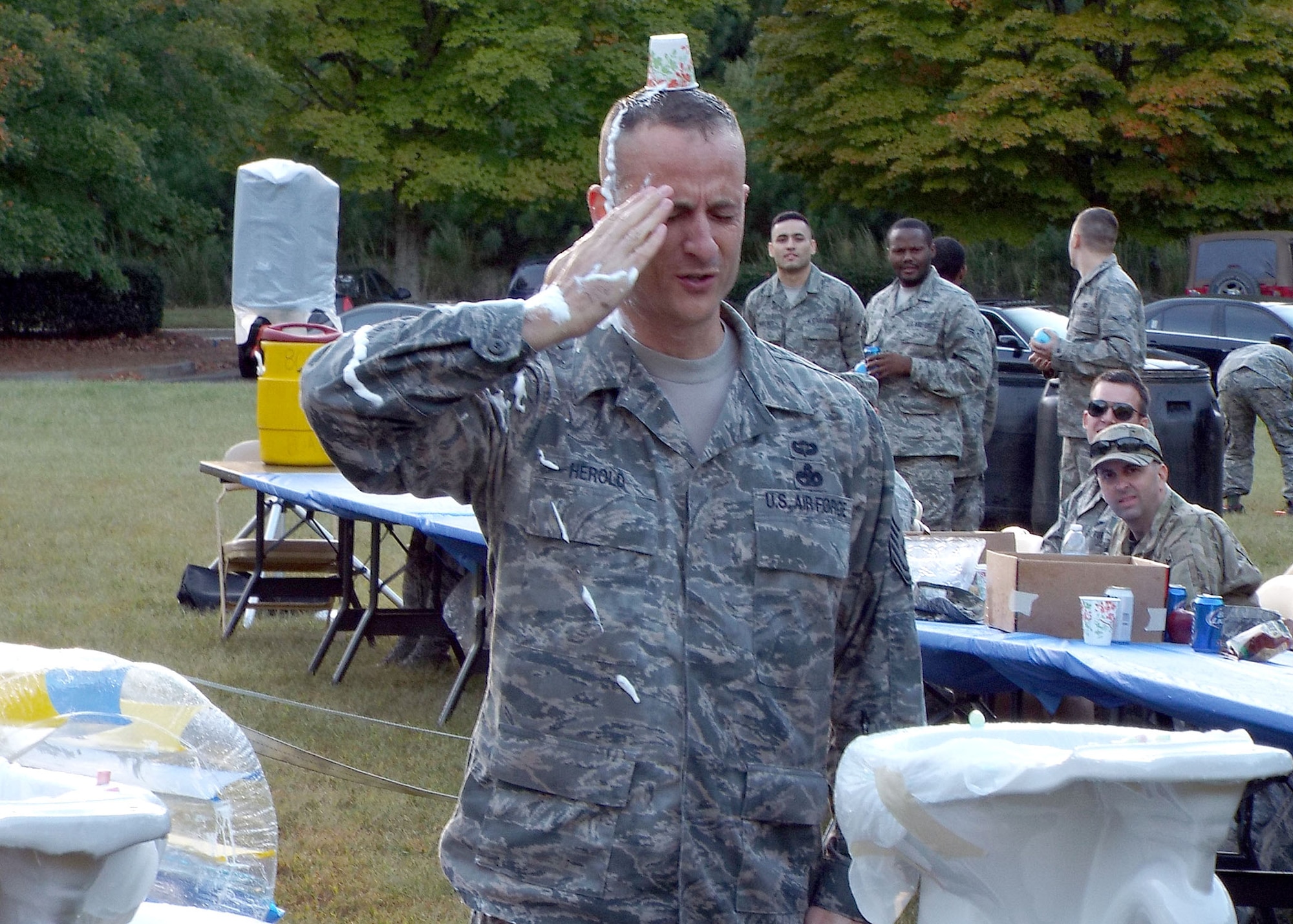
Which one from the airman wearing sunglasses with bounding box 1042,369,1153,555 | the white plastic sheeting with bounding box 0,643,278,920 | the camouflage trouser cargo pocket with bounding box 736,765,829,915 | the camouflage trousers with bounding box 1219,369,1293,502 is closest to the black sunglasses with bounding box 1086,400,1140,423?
the airman wearing sunglasses with bounding box 1042,369,1153,555

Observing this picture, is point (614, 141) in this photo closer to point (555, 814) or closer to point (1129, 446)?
point (555, 814)

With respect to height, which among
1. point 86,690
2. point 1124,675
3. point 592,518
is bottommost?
point 1124,675

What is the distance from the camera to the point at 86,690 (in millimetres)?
2857

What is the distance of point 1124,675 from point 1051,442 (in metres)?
5.79

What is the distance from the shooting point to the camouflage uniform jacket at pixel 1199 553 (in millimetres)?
4820

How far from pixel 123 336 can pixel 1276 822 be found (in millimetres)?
26957

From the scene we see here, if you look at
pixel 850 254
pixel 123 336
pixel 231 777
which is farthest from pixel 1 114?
pixel 231 777

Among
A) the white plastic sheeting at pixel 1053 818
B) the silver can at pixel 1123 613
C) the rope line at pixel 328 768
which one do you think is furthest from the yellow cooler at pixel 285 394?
the white plastic sheeting at pixel 1053 818

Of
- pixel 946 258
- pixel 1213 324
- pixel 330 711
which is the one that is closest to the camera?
pixel 330 711

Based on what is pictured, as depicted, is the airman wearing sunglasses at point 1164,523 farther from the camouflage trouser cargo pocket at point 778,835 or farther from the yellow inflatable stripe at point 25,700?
the yellow inflatable stripe at point 25,700

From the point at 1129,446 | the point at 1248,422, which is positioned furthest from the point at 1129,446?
the point at 1248,422

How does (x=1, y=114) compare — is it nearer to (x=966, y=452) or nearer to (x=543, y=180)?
(x=543, y=180)

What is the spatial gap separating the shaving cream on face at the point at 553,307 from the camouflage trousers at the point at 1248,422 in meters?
10.9

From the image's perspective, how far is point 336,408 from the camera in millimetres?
1901
